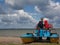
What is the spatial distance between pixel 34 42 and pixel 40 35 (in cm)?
131

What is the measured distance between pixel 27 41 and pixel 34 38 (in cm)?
64

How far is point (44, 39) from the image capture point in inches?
901

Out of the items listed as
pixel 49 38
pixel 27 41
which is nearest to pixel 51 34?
pixel 49 38

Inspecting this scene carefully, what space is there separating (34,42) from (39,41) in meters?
0.73

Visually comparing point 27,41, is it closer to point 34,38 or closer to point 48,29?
point 34,38

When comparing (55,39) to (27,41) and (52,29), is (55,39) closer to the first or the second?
(52,29)

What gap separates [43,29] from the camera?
22.5m

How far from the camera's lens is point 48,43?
886 inches

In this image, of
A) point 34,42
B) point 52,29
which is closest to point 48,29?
point 52,29

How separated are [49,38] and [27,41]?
184 cm

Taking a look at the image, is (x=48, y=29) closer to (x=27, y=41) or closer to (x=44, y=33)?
(x=44, y=33)

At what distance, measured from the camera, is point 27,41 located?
22609mm

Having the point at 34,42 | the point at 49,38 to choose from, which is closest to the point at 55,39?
the point at 49,38

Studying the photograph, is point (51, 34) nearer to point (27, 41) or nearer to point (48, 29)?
point (48, 29)
